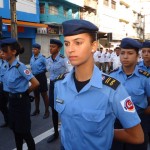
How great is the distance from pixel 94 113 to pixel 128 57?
150 centimetres

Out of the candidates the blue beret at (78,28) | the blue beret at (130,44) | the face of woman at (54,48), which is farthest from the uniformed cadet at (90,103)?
the face of woman at (54,48)

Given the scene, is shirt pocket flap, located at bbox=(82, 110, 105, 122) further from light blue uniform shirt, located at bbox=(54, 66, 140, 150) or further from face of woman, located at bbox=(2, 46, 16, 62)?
face of woman, located at bbox=(2, 46, 16, 62)

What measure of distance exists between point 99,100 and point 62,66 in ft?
12.9

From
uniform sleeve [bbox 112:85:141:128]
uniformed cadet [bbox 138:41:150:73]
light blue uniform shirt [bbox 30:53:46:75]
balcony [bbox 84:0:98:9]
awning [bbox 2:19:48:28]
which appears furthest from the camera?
balcony [bbox 84:0:98:9]

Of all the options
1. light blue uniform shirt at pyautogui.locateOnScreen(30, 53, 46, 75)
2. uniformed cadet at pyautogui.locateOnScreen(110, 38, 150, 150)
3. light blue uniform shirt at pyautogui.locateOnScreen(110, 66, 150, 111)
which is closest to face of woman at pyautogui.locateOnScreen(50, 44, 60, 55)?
light blue uniform shirt at pyautogui.locateOnScreen(30, 53, 46, 75)

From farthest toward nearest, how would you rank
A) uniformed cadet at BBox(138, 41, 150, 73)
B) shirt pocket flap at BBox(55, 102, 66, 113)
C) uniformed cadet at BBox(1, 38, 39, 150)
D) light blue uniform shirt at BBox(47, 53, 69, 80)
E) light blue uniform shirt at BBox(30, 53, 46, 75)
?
light blue uniform shirt at BBox(30, 53, 46, 75), light blue uniform shirt at BBox(47, 53, 69, 80), uniformed cadet at BBox(138, 41, 150, 73), uniformed cadet at BBox(1, 38, 39, 150), shirt pocket flap at BBox(55, 102, 66, 113)

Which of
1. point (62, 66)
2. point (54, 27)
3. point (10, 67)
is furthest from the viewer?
point (54, 27)

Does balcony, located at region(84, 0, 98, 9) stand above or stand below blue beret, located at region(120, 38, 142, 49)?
above

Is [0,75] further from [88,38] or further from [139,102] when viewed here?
[88,38]

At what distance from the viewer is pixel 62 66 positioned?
583 centimetres

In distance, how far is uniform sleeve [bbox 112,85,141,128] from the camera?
1.92 m

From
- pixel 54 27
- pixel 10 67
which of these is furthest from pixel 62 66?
pixel 54 27

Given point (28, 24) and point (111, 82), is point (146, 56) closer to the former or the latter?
point (111, 82)

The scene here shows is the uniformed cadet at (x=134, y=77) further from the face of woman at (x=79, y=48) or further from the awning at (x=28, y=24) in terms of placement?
the awning at (x=28, y=24)
